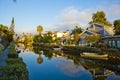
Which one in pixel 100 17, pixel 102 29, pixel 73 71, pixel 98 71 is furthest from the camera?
pixel 100 17

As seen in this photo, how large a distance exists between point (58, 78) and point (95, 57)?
2181cm

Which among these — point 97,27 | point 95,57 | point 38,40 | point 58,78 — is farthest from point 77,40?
point 38,40

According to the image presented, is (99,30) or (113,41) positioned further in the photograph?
(99,30)

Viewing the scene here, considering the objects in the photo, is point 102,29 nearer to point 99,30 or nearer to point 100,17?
point 99,30

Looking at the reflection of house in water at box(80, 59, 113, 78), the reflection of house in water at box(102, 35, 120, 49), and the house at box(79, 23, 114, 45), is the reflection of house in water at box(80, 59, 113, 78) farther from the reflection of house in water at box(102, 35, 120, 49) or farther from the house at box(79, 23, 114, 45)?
the house at box(79, 23, 114, 45)

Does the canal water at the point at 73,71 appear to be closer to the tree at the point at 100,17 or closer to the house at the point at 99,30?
the house at the point at 99,30

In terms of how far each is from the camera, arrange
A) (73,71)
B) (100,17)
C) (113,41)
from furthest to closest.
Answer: (100,17) → (113,41) → (73,71)

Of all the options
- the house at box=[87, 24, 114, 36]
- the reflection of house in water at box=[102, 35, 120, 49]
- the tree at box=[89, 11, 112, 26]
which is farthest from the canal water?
the tree at box=[89, 11, 112, 26]

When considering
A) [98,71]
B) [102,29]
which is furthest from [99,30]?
[98,71]

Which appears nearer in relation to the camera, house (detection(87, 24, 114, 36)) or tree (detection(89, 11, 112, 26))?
house (detection(87, 24, 114, 36))

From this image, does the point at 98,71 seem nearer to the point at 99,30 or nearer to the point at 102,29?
the point at 102,29

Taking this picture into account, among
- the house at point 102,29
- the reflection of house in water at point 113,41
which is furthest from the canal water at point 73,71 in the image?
the house at point 102,29

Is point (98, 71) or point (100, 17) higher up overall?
point (100, 17)

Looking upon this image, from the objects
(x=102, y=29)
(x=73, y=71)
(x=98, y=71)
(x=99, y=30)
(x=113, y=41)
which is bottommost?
(x=73, y=71)
